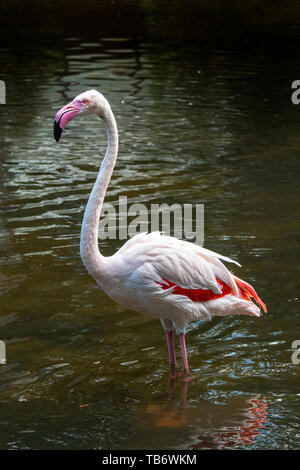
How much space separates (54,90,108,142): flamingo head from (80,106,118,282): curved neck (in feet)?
0.23

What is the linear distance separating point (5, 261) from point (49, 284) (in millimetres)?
644

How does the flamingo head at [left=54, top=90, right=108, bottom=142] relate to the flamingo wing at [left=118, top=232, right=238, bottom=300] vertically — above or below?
above

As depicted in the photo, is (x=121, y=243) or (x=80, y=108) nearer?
(x=80, y=108)

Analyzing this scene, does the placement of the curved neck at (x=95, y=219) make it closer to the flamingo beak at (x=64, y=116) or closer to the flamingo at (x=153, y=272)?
the flamingo at (x=153, y=272)

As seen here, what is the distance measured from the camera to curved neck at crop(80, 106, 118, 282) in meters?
4.38

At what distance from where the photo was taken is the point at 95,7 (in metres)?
24.3

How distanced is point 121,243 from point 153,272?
2617 mm
